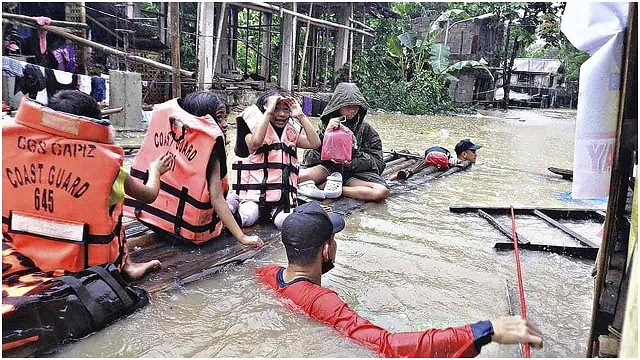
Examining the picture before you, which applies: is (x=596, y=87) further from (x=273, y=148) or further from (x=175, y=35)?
(x=175, y=35)

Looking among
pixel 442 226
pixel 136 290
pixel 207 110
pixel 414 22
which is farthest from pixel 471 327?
pixel 414 22

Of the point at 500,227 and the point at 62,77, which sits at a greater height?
the point at 62,77

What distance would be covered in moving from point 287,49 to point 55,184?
1320 cm

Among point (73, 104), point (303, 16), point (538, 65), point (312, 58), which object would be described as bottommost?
point (73, 104)

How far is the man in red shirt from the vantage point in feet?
6.34

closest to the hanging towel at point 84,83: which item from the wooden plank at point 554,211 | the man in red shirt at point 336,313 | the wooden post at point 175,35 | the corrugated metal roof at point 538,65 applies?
the wooden post at point 175,35

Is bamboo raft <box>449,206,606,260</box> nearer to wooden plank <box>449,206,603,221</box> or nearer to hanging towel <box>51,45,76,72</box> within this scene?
wooden plank <box>449,206,603,221</box>

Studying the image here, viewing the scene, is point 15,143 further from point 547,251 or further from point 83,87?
point 83,87

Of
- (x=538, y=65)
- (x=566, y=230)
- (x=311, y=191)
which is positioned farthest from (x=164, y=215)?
(x=538, y=65)

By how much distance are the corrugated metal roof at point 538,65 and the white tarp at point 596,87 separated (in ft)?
118

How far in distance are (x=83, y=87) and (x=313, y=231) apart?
329 inches

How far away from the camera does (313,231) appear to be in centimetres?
257

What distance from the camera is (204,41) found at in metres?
11.9

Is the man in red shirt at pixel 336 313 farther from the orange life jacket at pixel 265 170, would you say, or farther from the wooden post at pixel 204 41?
the wooden post at pixel 204 41
